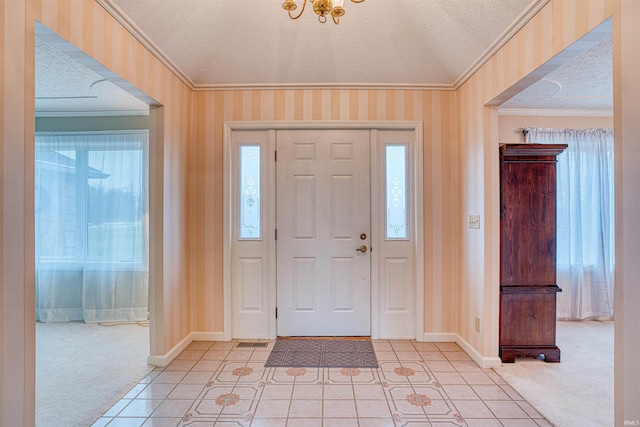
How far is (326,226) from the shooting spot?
338 centimetres

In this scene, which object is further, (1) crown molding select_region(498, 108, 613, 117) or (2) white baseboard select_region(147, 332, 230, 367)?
(1) crown molding select_region(498, 108, 613, 117)

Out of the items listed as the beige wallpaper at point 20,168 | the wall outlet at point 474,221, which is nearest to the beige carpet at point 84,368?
the beige wallpaper at point 20,168

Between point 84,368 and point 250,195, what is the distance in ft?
6.71

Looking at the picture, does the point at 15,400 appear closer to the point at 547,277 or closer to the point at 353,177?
the point at 353,177

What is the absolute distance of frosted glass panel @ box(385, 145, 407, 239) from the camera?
337 cm

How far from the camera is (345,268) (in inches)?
133

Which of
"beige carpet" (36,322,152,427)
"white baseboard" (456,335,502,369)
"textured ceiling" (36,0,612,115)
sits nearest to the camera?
"beige carpet" (36,322,152,427)

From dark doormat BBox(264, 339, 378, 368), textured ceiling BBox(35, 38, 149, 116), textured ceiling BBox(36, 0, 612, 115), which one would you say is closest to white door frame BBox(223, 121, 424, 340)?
dark doormat BBox(264, 339, 378, 368)

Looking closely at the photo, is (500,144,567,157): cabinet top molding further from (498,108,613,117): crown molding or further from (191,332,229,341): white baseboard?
(191,332,229,341): white baseboard

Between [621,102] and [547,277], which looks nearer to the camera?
[621,102]

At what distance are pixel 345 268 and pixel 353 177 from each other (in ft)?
3.10


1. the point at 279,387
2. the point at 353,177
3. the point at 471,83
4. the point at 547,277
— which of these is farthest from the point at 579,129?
the point at 279,387

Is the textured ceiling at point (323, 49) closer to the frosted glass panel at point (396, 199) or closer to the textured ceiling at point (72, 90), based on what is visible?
the textured ceiling at point (72, 90)

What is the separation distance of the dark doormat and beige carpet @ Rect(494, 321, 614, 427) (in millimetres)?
1107
